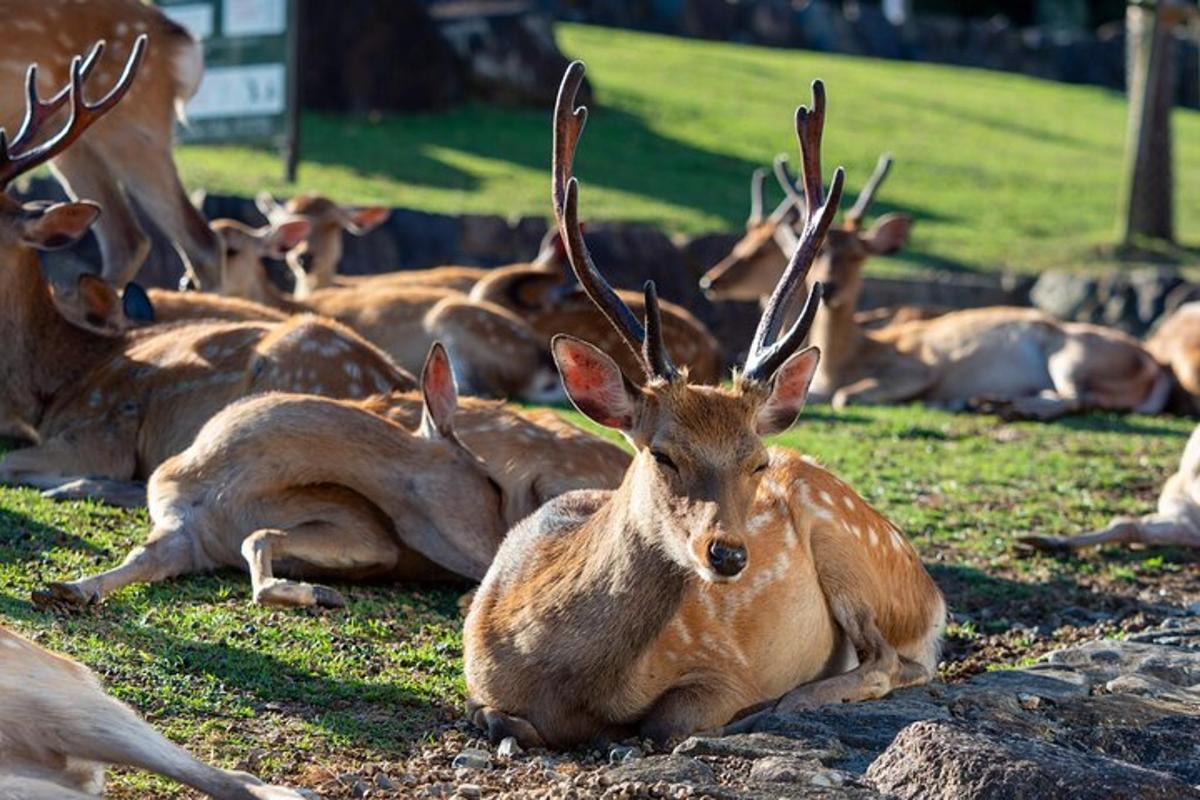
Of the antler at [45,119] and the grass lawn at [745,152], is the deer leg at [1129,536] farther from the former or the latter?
the grass lawn at [745,152]

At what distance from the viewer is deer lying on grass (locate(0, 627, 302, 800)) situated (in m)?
4.40

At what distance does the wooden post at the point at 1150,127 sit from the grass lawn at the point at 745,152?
0.53m

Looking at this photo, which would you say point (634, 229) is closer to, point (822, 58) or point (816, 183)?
point (816, 183)

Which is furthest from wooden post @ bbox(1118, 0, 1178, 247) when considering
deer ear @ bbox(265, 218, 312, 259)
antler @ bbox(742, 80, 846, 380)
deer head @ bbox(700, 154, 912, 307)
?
antler @ bbox(742, 80, 846, 380)

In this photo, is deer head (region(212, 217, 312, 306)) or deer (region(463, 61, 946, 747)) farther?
deer head (region(212, 217, 312, 306))

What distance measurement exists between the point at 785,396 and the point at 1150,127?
14.9 metres

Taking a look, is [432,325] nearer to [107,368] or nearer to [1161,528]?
[107,368]

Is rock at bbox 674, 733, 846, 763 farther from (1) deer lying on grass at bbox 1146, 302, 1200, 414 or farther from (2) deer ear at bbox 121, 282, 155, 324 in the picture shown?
(1) deer lying on grass at bbox 1146, 302, 1200, 414

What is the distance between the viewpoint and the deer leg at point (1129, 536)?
8.62 metres

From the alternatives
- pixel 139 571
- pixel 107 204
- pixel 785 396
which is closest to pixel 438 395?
pixel 139 571

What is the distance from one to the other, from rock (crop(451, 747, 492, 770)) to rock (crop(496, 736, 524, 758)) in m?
0.04

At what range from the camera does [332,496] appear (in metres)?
7.18

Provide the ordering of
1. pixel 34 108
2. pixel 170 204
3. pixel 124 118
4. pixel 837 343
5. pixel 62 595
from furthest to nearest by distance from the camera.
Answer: pixel 837 343 < pixel 170 204 < pixel 124 118 < pixel 34 108 < pixel 62 595

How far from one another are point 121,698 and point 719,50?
26787 millimetres
